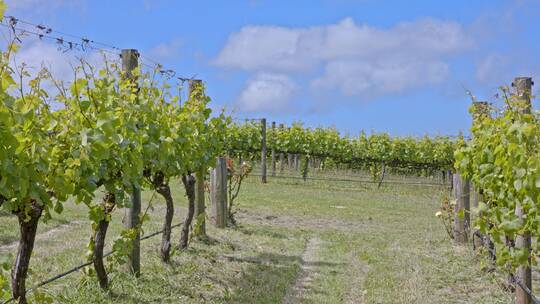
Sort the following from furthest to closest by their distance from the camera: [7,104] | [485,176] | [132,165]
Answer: [485,176], [132,165], [7,104]

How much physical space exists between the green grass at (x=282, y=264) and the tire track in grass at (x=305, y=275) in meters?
0.03

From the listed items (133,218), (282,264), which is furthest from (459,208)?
(133,218)

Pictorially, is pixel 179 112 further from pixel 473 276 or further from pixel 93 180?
pixel 473 276

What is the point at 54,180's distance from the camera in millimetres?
4012

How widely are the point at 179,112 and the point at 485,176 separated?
3572 mm

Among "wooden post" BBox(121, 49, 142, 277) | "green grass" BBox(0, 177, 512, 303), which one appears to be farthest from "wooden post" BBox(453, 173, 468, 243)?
"wooden post" BBox(121, 49, 142, 277)

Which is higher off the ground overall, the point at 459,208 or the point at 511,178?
the point at 511,178

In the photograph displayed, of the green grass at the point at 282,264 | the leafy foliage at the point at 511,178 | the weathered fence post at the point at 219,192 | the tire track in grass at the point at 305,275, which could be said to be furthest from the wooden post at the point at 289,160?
the leafy foliage at the point at 511,178

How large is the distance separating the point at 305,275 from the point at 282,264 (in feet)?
1.86

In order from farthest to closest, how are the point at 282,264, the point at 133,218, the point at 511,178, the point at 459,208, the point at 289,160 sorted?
the point at 289,160, the point at 459,208, the point at 282,264, the point at 133,218, the point at 511,178

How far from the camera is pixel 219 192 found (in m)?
10.7

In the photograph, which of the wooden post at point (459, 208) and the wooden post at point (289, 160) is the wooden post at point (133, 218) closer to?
the wooden post at point (459, 208)

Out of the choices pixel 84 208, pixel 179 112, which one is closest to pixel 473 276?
pixel 179 112

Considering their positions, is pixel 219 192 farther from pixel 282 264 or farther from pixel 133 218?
pixel 133 218
